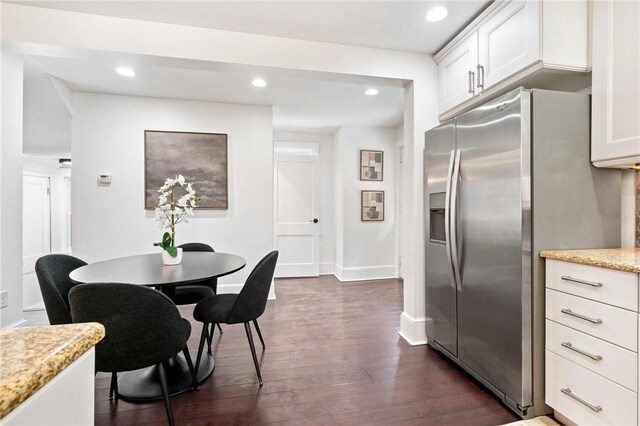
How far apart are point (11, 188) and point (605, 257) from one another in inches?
172

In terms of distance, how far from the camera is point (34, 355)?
0.54m

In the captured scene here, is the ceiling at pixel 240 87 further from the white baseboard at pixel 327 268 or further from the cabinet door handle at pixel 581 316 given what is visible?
the white baseboard at pixel 327 268

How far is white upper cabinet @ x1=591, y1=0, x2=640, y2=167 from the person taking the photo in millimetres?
1561

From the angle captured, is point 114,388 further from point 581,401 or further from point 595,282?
point 595,282

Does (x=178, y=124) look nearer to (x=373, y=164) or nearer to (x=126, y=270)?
(x=126, y=270)

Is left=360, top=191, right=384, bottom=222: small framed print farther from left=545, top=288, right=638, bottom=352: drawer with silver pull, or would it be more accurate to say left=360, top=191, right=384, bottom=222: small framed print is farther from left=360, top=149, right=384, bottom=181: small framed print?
left=545, top=288, right=638, bottom=352: drawer with silver pull

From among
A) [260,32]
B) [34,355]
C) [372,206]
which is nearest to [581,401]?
[34,355]

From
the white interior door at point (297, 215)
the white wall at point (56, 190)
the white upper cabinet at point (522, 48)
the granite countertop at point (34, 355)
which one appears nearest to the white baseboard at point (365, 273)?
the white interior door at point (297, 215)

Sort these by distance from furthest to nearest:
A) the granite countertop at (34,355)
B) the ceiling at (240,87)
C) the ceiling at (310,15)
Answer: the ceiling at (240,87), the ceiling at (310,15), the granite countertop at (34,355)

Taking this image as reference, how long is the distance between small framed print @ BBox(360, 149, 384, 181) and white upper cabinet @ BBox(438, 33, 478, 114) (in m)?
2.48

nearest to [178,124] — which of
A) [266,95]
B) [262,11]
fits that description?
[266,95]

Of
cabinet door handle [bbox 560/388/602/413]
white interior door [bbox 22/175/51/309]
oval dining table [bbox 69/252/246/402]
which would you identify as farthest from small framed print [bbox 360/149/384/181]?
white interior door [bbox 22/175/51/309]

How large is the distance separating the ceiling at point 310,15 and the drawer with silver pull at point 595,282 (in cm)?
175

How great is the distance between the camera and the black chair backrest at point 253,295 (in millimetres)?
2000
